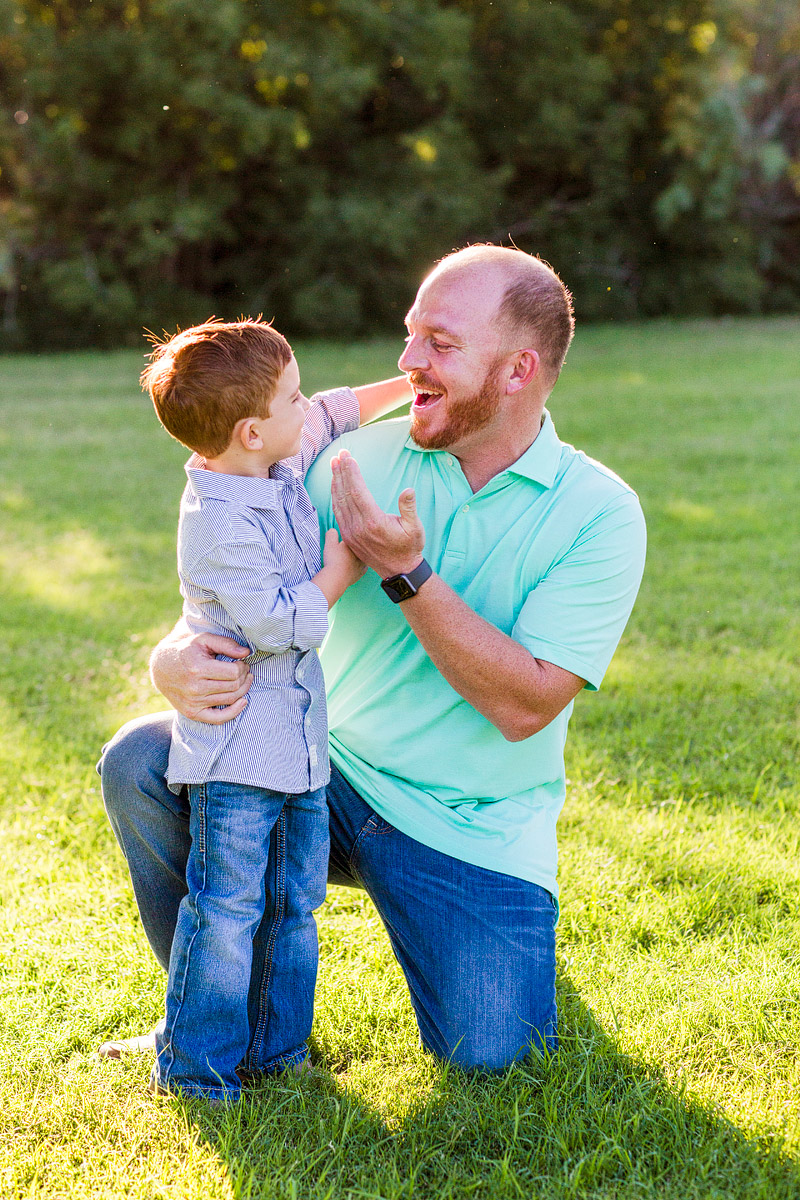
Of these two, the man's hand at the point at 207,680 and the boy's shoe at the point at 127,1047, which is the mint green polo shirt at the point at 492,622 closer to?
the man's hand at the point at 207,680

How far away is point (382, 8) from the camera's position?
19.4 metres

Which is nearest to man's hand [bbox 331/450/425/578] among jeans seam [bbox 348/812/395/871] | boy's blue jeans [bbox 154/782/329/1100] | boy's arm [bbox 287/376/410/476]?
boy's arm [bbox 287/376/410/476]

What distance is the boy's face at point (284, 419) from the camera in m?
2.16

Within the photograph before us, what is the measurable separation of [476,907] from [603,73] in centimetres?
2274

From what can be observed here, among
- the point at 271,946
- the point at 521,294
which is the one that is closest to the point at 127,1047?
the point at 271,946

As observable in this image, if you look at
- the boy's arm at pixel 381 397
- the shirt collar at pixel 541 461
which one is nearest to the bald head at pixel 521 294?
the shirt collar at pixel 541 461

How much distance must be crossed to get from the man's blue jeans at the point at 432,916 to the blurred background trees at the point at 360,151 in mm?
17688

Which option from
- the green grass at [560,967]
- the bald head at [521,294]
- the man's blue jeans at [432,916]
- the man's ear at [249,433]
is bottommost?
the green grass at [560,967]

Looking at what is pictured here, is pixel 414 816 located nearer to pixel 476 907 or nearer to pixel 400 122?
pixel 476 907

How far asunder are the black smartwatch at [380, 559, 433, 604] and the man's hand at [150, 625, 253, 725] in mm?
316

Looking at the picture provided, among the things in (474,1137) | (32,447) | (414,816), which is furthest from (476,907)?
(32,447)

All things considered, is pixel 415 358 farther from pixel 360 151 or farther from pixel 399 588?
pixel 360 151

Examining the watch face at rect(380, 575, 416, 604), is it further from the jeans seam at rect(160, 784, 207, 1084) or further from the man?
the jeans seam at rect(160, 784, 207, 1084)

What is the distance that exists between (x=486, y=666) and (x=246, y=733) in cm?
51
